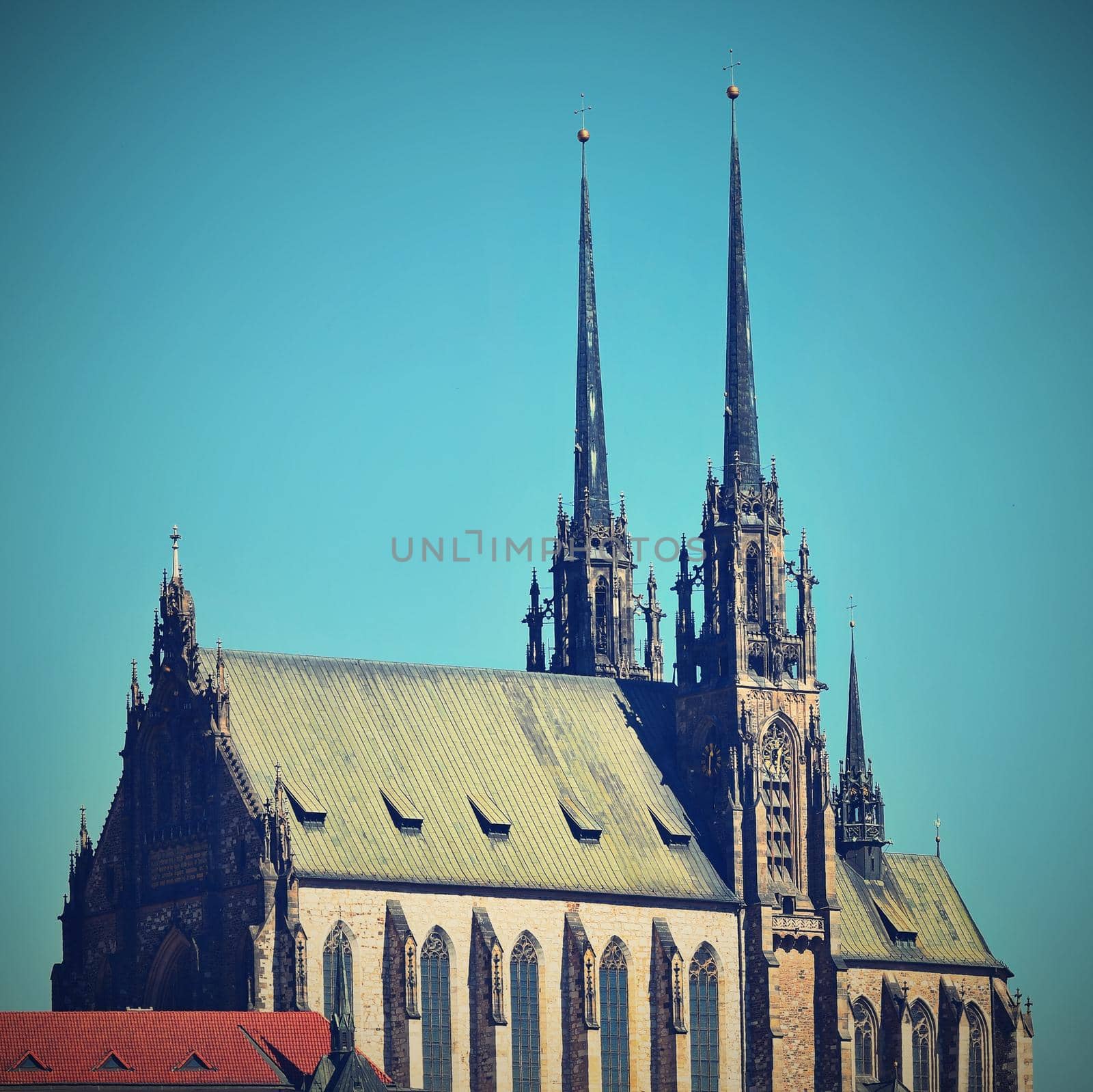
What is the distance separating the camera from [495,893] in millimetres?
140125

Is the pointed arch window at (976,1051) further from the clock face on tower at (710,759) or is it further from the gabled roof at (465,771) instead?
the clock face on tower at (710,759)

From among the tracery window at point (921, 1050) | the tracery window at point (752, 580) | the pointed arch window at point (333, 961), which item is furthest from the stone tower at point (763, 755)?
the pointed arch window at point (333, 961)

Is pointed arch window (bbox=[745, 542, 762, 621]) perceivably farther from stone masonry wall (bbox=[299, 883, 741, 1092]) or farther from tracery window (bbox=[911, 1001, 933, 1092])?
tracery window (bbox=[911, 1001, 933, 1092])

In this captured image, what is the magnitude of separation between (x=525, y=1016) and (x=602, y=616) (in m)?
32.9

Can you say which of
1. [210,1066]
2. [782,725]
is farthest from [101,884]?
[782,725]

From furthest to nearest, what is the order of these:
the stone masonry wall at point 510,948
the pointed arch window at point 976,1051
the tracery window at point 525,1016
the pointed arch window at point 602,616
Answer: the pointed arch window at point 602,616 < the pointed arch window at point 976,1051 < the tracery window at point 525,1016 < the stone masonry wall at point 510,948

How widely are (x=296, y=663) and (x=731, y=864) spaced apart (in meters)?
22.0

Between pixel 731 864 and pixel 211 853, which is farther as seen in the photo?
pixel 731 864

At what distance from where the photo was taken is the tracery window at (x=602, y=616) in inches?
6570

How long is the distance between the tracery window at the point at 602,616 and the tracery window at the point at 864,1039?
23066 millimetres

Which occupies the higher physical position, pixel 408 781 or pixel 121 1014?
pixel 408 781

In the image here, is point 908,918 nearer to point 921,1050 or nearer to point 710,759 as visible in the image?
point 921,1050

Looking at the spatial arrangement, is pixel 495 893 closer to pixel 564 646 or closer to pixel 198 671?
pixel 198 671

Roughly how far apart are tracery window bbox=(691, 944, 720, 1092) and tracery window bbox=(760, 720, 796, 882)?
234 inches
